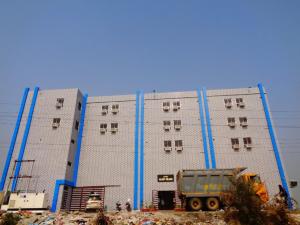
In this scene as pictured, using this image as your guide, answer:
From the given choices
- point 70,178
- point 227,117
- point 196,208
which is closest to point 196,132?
point 227,117

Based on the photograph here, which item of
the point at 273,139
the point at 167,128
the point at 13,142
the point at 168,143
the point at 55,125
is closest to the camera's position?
the point at 273,139

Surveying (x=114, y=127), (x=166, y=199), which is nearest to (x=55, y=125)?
(x=114, y=127)

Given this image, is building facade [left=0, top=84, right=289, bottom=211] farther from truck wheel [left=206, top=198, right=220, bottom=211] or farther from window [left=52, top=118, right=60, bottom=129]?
truck wheel [left=206, top=198, right=220, bottom=211]

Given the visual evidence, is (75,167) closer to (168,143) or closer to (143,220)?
(168,143)

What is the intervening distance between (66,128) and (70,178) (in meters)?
6.11

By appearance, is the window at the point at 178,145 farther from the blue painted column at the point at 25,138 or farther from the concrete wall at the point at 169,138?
the blue painted column at the point at 25,138

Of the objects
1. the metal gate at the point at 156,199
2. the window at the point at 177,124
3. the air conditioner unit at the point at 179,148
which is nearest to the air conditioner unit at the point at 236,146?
the air conditioner unit at the point at 179,148

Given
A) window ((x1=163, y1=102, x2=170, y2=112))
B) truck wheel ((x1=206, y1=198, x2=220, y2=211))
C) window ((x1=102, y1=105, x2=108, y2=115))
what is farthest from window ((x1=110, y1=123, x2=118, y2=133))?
truck wheel ((x1=206, y1=198, x2=220, y2=211))

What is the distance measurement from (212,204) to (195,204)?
1342mm

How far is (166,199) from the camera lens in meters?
25.4

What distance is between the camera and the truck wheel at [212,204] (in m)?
17.5

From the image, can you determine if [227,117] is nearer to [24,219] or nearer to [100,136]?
[100,136]

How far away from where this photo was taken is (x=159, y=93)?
31.3 metres

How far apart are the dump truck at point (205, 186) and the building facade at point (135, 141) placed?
700cm
